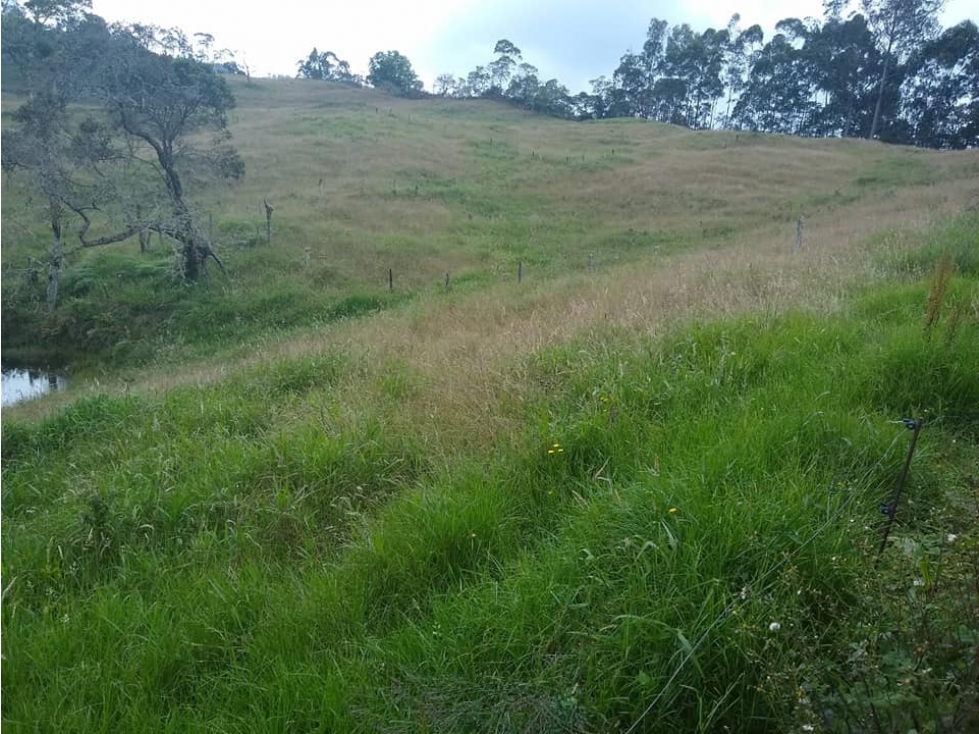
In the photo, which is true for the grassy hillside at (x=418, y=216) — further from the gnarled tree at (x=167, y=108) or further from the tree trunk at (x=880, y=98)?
the tree trunk at (x=880, y=98)

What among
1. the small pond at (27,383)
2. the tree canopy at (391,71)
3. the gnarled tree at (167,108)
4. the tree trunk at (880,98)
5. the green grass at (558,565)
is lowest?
the small pond at (27,383)

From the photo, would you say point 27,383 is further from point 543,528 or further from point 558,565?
point 558,565

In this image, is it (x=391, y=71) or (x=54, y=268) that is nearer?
(x=54, y=268)

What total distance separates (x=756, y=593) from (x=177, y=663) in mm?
2236

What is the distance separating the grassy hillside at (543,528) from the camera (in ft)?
6.08

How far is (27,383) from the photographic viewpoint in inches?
603

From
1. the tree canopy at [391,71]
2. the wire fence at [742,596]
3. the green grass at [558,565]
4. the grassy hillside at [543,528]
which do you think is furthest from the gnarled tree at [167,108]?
the tree canopy at [391,71]

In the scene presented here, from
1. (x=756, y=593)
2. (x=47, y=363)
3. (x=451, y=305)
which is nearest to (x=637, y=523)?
(x=756, y=593)

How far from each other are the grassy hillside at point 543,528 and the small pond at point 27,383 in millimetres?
9537

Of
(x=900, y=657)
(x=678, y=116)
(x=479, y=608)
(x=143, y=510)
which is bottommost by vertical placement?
(x=143, y=510)

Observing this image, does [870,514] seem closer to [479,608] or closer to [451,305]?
[479,608]

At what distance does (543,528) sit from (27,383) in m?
17.5

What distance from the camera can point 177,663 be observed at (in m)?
2.39

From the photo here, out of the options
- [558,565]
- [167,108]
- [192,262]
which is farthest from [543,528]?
[167,108]
